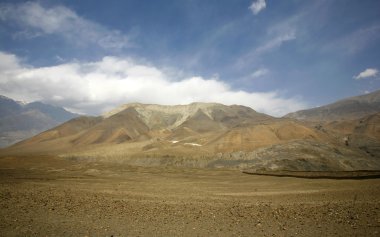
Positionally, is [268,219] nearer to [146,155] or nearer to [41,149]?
[146,155]

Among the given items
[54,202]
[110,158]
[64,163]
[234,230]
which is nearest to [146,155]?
[110,158]

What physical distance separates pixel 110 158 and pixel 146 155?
12541 millimetres

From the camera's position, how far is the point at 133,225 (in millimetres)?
12680

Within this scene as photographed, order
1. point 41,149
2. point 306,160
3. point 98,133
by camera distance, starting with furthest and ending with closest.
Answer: point 98,133
point 41,149
point 306,160

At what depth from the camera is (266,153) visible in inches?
3113

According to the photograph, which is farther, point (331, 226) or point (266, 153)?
point (266, 153)

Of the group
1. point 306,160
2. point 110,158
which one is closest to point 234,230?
point 306,160

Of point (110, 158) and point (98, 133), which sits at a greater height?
point (98, 133)

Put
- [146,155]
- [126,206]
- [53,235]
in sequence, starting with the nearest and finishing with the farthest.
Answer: [53,235], [126,206], [146,155]

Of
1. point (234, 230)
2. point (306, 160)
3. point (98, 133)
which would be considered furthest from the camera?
point (98, 133)

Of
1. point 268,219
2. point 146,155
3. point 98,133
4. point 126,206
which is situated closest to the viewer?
point 268,219

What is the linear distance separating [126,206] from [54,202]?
12.8 feet

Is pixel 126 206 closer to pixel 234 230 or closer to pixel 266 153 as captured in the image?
pixel 234 230

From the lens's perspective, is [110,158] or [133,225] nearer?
[133,225]
